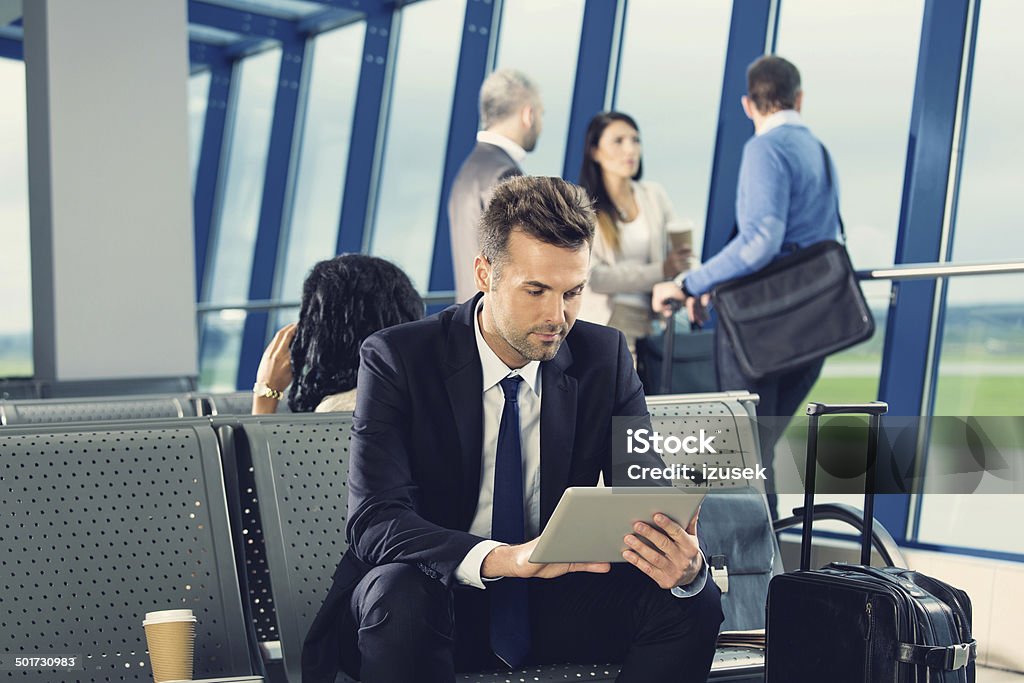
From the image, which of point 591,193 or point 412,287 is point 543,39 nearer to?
point 591,193

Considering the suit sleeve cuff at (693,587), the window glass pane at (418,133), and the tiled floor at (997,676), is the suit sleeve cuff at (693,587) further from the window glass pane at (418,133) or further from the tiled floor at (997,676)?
the window glass pane at (418,133)

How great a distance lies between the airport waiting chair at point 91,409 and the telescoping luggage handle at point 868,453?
67.2 inches

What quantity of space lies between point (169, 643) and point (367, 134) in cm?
751

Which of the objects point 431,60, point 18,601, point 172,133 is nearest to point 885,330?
point 18,601

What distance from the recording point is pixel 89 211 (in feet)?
21.5

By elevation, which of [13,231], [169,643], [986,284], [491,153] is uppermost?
[491,153]

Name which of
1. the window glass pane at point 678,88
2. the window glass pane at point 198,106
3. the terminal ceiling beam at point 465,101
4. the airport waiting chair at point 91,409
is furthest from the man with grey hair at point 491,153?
the window glass pane at point 198,106

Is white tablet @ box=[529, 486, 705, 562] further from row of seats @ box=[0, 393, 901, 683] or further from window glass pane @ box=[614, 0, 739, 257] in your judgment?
window glass pane @ box=[614, 0, 739, 257]

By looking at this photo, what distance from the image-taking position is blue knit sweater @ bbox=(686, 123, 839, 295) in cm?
380

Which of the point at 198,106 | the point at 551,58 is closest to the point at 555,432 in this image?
the point at 551,58

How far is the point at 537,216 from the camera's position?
219 centimetres

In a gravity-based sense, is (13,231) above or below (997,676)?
above

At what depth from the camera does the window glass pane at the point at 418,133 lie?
28.2 feet

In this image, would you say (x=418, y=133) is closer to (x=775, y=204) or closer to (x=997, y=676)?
(x=775, y=204)
